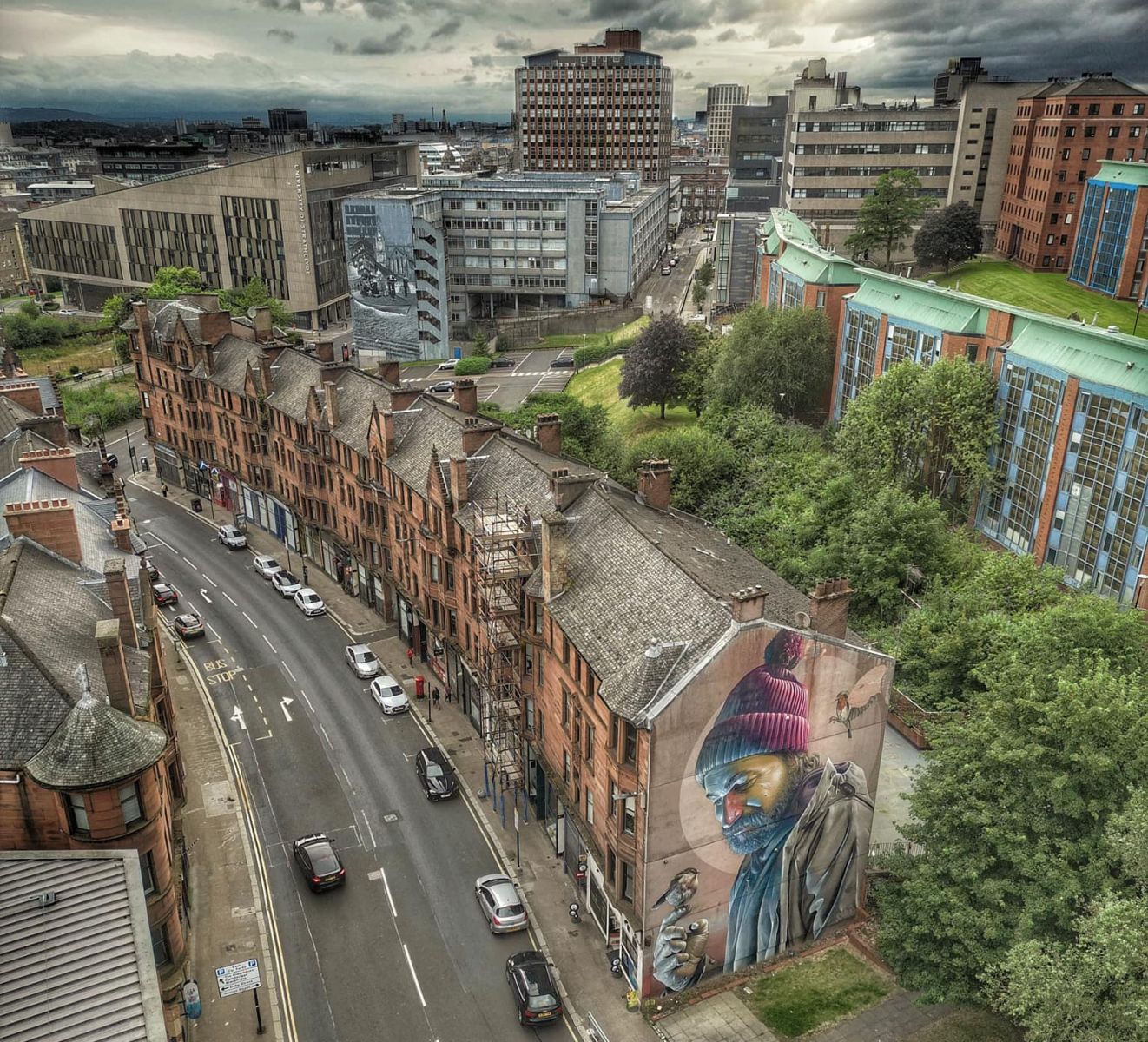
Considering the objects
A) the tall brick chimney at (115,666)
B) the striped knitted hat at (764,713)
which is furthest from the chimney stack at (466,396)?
→ the striped knitted hat at (764,713)

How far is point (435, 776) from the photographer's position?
166 ft

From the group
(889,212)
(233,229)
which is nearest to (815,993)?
(889,212)

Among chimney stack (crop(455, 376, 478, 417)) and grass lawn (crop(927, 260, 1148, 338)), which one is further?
grass lawn (crop(927, 260, 1148, 338))

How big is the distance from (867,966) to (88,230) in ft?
644

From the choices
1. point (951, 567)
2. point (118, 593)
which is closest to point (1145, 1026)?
point (951, 567)

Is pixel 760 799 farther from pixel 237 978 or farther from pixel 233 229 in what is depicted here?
pixel 233 229

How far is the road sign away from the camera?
3531cm

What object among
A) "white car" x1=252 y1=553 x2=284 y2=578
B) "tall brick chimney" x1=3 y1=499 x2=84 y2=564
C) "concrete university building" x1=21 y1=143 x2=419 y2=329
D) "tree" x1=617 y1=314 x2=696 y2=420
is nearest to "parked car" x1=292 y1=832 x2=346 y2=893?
"tall brick chimney" x1=3 y1=499 x2=84 y2=564

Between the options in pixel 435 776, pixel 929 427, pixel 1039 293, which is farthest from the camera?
pixel 1039 293

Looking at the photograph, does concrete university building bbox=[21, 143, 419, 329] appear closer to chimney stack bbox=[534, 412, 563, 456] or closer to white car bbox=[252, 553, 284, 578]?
white car bbox=[252, 553, 284, 578]

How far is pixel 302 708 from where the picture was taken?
192 ft

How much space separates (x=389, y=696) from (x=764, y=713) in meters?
30.9

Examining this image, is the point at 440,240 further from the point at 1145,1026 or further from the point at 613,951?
the point at 1145,1026

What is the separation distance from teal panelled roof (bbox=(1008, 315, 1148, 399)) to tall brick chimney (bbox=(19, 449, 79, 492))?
202 ft
